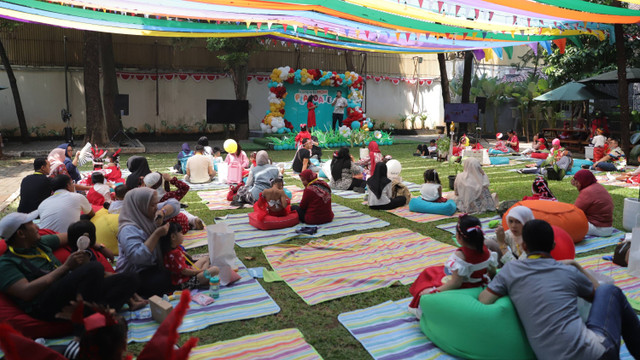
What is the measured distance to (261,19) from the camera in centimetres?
827

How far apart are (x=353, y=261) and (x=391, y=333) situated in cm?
158

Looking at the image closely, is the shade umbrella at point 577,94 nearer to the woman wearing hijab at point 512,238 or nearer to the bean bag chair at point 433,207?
the bean bag chair at point 433,207

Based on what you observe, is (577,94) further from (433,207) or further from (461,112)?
(433,207)

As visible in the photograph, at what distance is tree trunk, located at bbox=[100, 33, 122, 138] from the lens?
47.5ft

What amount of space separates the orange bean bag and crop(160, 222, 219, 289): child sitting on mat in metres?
3.09

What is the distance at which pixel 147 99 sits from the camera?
1769 centimetres

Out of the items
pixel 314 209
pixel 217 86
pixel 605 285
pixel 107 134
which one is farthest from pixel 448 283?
pixel 217 86

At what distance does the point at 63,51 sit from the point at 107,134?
447 cm

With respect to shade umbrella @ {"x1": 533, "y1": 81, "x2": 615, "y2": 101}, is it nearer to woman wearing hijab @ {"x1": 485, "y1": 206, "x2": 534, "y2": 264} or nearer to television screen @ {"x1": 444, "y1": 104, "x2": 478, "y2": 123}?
television screen @ {"x1": 444, "y1": 104, "x2": 478, "y2": 123}

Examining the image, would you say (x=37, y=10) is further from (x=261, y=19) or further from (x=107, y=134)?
(x=107, y=134)

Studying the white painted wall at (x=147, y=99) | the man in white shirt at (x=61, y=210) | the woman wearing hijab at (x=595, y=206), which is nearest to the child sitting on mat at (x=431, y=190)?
the woman wearing hijab at (x=595, y=206)

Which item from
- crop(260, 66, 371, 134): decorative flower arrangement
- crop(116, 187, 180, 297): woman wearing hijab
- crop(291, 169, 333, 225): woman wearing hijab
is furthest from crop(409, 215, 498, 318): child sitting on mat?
crop(260, 66, 371, 134): decorative flower arrangement

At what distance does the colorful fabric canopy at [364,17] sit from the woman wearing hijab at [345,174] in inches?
93.7

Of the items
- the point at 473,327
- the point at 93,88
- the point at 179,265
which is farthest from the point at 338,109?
the point at 473,327
